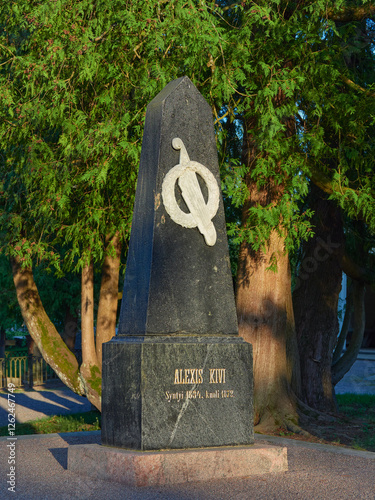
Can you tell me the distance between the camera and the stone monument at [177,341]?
595 cm

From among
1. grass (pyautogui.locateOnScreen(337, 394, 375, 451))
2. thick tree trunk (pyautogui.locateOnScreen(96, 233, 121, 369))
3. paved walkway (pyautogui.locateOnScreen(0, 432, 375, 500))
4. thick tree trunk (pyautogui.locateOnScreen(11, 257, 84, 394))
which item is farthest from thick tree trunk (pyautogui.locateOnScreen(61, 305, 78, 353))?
paved walkway (pyautogui.locateOnScreen(0, 432, 375, 500))

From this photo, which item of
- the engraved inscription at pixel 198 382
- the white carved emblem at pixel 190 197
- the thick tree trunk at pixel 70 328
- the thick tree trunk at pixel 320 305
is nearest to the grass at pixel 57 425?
the thick tree trunk at pixel 320 305

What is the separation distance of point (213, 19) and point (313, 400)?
716 cm

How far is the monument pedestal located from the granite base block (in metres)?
0.13

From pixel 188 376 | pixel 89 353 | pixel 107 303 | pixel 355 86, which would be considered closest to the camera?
pixel 188 376

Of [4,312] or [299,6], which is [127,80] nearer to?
[299,6]

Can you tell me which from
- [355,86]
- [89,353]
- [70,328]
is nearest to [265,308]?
[89,353]

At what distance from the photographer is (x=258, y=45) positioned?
9.65 m

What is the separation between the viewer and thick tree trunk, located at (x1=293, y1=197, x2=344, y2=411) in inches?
504

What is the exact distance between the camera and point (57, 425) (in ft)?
41.6

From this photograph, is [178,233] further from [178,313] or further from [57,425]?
[57,425]

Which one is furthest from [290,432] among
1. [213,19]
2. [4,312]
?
[4,312]

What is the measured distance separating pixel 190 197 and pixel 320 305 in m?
6.88

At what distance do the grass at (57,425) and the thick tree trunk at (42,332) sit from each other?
0.65m
